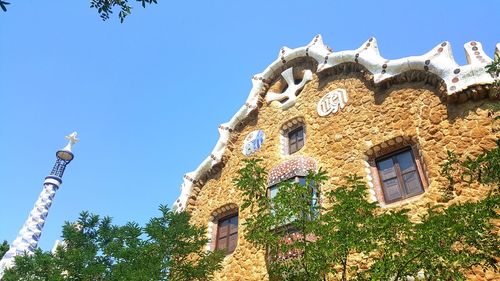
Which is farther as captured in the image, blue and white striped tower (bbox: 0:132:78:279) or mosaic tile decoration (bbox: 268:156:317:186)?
blue and white striped tower (bbox: 0:132:78:279)

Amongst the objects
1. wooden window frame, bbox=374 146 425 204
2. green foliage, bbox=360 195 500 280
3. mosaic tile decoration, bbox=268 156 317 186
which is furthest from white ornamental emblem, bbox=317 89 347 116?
green foliage, bbox=360 195 500 280

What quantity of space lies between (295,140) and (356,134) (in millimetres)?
1955

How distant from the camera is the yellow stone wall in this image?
696 centimetres

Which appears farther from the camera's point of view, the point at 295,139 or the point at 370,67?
the point at 295,139

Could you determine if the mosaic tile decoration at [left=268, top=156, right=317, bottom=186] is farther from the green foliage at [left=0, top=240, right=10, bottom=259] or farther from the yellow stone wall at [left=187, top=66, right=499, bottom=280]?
the green foliage at [left=0, top=240, right=10, bottom=259]

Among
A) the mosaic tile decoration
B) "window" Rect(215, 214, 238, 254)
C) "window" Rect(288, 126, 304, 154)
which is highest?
"window" Rect(288, 126, 304, 154)

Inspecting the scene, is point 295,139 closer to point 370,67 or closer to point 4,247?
point 370,67

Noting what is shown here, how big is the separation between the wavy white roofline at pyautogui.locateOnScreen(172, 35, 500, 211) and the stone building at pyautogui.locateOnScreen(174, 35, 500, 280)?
2 cm

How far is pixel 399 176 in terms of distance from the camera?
7.63 meters

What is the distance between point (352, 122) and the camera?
349 inches

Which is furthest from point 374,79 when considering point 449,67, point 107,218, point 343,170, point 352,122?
point 107,218

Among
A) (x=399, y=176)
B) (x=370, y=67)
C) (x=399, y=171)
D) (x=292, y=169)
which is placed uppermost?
(x=370, y=67)

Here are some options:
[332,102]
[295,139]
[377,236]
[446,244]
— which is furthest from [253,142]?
[446,244]

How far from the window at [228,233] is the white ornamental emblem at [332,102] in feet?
11.3
